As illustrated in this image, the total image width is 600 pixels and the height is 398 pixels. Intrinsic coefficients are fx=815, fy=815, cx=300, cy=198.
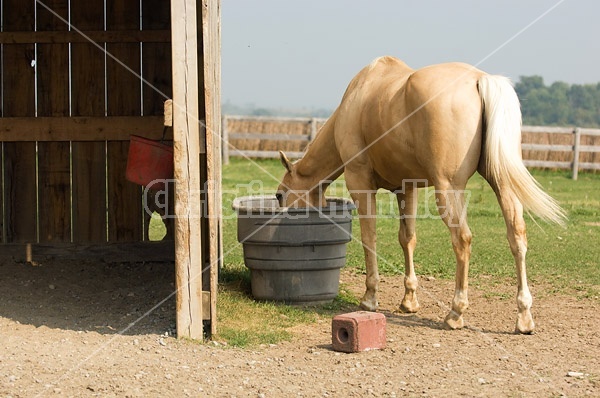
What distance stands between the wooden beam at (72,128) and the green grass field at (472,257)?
1.85 metres

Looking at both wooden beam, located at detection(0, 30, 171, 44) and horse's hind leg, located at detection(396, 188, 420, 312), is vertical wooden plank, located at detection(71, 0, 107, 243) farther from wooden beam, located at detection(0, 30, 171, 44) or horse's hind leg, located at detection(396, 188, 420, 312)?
horse's hind leg, located at detection(396, 188, 420, 312)

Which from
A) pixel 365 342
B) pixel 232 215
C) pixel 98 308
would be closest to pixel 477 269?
pixel 365 342

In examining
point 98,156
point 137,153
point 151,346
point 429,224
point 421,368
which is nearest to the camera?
point 421,368

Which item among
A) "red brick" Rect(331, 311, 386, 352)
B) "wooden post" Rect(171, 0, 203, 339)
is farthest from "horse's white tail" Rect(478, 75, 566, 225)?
"wooden post" Rect(171, 0, 203, 339)

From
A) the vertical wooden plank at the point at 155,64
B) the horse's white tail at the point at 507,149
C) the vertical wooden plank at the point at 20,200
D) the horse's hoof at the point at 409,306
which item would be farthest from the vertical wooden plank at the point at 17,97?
the horse's white tail at the point at 507,149

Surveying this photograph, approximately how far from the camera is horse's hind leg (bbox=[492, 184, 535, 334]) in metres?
6.34

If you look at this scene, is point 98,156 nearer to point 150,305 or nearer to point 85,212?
point 85,212

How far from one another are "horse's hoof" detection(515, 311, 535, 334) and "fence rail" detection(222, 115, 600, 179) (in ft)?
52.8

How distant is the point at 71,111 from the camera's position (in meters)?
8.97

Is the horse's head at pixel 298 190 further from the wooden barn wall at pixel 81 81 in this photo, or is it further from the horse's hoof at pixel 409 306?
the wooden barn wall at pixel 81 81

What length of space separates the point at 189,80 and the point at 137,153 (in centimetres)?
128

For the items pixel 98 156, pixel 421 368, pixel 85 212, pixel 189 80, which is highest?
pixel 189 80

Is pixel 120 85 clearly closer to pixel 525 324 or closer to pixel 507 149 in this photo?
pixel 507 149

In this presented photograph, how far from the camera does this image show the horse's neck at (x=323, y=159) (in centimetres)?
796
